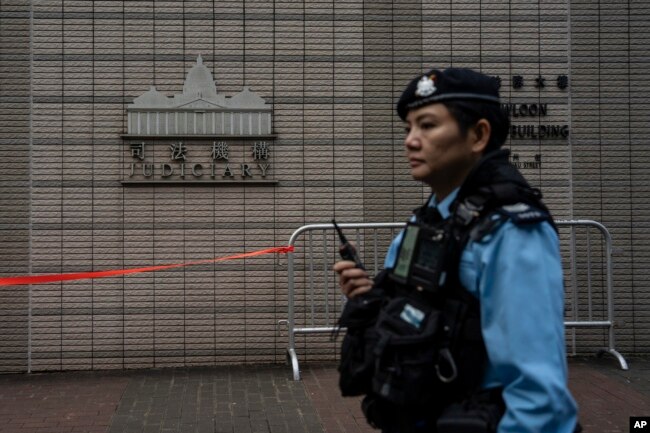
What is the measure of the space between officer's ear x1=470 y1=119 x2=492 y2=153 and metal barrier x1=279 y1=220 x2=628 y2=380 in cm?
487

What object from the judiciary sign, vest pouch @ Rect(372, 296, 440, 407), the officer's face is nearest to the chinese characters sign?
the judiciary sign

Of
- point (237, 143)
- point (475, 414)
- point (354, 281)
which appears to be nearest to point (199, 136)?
point (237, 143)

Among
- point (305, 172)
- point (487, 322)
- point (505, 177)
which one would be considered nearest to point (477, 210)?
point (505, 177)

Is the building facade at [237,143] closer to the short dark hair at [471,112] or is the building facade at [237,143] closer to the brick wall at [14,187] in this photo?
the brick wall at [14,187]

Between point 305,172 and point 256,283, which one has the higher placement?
point 305,172

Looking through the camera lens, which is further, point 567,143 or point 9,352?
point 567,143

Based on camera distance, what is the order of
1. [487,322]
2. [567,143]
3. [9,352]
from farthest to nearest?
[567,143] → [9,352] → [487,322]

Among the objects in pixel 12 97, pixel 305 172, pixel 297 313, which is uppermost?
pixel 12 97

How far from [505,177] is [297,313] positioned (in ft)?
18.9

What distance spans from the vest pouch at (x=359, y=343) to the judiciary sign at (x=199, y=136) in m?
5.35

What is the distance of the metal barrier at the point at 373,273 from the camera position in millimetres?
7234

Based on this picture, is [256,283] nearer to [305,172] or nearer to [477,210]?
[305,172]

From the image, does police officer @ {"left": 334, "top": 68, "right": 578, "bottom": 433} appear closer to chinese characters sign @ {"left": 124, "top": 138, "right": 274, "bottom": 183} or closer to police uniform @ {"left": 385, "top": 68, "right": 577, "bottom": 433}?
police uniform @ {"left": 385, "top": 68, "right": 577, "bottom": 433}

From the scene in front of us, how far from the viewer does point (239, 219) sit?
7.66 metres
